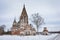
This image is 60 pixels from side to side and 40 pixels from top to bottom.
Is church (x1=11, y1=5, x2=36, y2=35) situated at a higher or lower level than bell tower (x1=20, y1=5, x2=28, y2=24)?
lower

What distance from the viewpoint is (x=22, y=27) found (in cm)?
180

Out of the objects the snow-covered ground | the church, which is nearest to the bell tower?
the church

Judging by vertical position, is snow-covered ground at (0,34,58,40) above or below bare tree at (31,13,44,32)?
below

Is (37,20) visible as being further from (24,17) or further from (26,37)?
(26,37)

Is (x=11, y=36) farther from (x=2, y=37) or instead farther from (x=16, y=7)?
(x=16, y=7)

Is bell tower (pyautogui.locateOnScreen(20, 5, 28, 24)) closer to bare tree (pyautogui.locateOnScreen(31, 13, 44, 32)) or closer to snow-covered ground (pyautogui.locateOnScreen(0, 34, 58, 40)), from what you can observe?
bare tree (pyautogui.locateOnScreen(31, 13, 44, 32))

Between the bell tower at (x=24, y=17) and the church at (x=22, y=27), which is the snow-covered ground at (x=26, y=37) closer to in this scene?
the church at (x=22, y=27)

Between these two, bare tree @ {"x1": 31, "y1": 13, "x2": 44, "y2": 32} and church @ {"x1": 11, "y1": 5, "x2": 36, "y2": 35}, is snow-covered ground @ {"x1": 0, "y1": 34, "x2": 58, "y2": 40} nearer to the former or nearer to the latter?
church @ {"x1": 11, "y1": 5, "x2": 36, "y2": 35}

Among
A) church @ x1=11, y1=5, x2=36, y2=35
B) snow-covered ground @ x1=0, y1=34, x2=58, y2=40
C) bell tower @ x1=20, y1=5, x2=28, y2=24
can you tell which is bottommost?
snow-covered ground @ x1=0, y1=34, x2=58, y2=40

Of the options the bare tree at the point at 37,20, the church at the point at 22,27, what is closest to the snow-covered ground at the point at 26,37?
the church at the point at 22,27

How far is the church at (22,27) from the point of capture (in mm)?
1793

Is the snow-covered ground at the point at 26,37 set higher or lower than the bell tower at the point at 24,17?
lower

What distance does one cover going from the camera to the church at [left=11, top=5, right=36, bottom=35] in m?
1.79

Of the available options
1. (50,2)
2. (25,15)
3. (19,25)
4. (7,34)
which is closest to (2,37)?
(7,34)
